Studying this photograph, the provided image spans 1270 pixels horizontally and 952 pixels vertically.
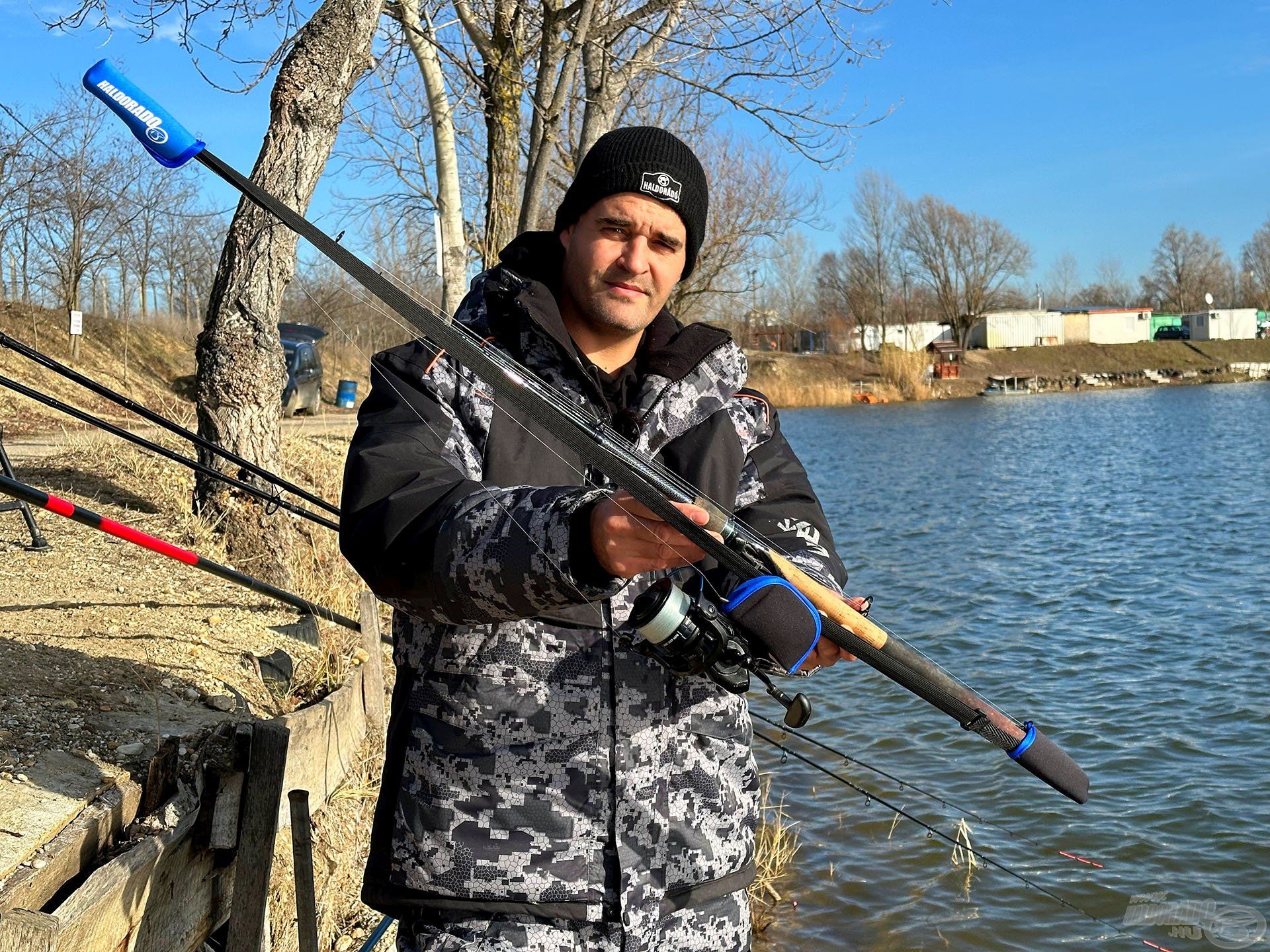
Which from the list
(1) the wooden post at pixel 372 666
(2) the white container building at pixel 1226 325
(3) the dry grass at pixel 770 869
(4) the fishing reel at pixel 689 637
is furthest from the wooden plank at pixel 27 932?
(2) the white container building at pixel 1226 325

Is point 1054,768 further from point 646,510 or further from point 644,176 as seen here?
point 644,176

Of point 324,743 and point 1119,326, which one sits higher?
point 1119,326

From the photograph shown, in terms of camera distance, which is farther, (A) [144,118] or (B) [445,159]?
(B) [445,159]

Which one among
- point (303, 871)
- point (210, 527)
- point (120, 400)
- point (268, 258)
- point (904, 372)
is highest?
point (904, 372)

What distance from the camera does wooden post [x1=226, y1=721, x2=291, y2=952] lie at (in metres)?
3.30

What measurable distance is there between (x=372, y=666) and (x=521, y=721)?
312cm

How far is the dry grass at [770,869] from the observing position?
6176 millimetres

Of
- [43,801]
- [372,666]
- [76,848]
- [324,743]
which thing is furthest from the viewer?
[372,666]

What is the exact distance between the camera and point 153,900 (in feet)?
9.70

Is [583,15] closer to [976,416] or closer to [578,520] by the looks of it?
[578,520]

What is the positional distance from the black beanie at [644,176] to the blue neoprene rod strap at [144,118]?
37.6 inches

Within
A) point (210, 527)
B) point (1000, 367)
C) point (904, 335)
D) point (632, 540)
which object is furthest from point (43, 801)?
point (904, 335)

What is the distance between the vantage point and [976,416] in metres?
53.2

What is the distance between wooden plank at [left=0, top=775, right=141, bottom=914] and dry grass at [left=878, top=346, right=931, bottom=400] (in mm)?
65788
